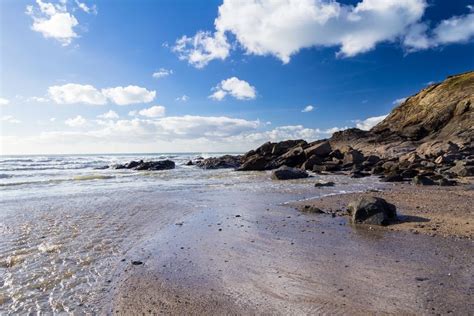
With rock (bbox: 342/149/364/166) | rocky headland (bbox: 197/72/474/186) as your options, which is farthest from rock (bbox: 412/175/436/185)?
rock (bbox: 342/149/364/166)

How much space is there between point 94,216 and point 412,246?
9.25 meters

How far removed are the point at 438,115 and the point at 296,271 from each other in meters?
43.1

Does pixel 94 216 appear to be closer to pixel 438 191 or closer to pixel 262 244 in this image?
pixel 262 244

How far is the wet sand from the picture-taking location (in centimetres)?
481

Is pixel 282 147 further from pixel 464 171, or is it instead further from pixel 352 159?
pixel 464 171

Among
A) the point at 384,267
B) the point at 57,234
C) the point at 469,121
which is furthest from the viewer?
the point at 469,121

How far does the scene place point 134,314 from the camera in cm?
468

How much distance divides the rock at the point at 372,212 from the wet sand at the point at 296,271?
0.36m

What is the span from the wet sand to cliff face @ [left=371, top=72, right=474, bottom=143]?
33.0 metres

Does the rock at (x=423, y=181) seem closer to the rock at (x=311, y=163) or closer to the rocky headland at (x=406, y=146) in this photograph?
the rocky headland at (x=406, y=146)

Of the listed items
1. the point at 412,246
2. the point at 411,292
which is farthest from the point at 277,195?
the point at 411,292

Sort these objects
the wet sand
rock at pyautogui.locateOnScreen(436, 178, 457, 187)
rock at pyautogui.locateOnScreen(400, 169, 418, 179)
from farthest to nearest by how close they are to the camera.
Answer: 1. rock at pyautogui.locateOnScreen(400, 169, 418, 179)
2. rock at pyautogui.locateOnScreen(436, 178, 457, 187)
3. the wet sand

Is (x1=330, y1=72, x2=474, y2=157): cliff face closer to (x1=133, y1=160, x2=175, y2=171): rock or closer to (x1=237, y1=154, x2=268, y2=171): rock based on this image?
(x1=237, y1=154, x2=268, y2=171): rock

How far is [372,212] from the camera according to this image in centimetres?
959
